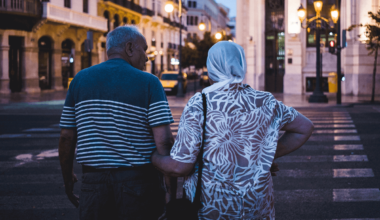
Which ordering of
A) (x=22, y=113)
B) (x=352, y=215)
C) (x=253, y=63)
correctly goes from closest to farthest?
(x=352, y=215) < (x=22, y=113) < (x=253, y=63)

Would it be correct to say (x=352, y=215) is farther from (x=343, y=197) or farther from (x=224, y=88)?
(x=224, y=88)

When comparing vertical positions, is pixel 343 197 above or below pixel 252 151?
below

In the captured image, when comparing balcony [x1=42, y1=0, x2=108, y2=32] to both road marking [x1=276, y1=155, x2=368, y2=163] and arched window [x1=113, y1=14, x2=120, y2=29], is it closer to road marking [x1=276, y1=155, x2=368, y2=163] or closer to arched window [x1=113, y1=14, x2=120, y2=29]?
arched window [x1=113, y1=14, x2=120, y2=29]

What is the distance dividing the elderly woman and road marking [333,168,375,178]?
4616 mm

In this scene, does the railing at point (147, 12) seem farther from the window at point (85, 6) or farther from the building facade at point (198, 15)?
the building facade at point (198, 15)

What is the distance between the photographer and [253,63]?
32.1 metres

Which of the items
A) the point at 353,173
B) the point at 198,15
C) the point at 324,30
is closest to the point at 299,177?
the point at 353,173

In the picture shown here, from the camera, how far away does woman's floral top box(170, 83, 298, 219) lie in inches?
93.7

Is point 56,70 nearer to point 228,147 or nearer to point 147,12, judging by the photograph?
point 147,12

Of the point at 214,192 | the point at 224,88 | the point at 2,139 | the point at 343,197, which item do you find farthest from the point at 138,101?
the point at 2,139

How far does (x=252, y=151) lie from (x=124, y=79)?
2.89 ft

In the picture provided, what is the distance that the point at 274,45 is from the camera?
31797 millimetres

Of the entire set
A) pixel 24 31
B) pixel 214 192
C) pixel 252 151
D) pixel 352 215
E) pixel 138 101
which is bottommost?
pixel 352 215

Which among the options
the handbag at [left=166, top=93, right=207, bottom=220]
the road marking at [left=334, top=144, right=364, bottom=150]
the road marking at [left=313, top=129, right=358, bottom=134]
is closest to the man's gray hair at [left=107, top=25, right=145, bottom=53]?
the handbag at [left=166, top=93, right=207, bottom=220]
